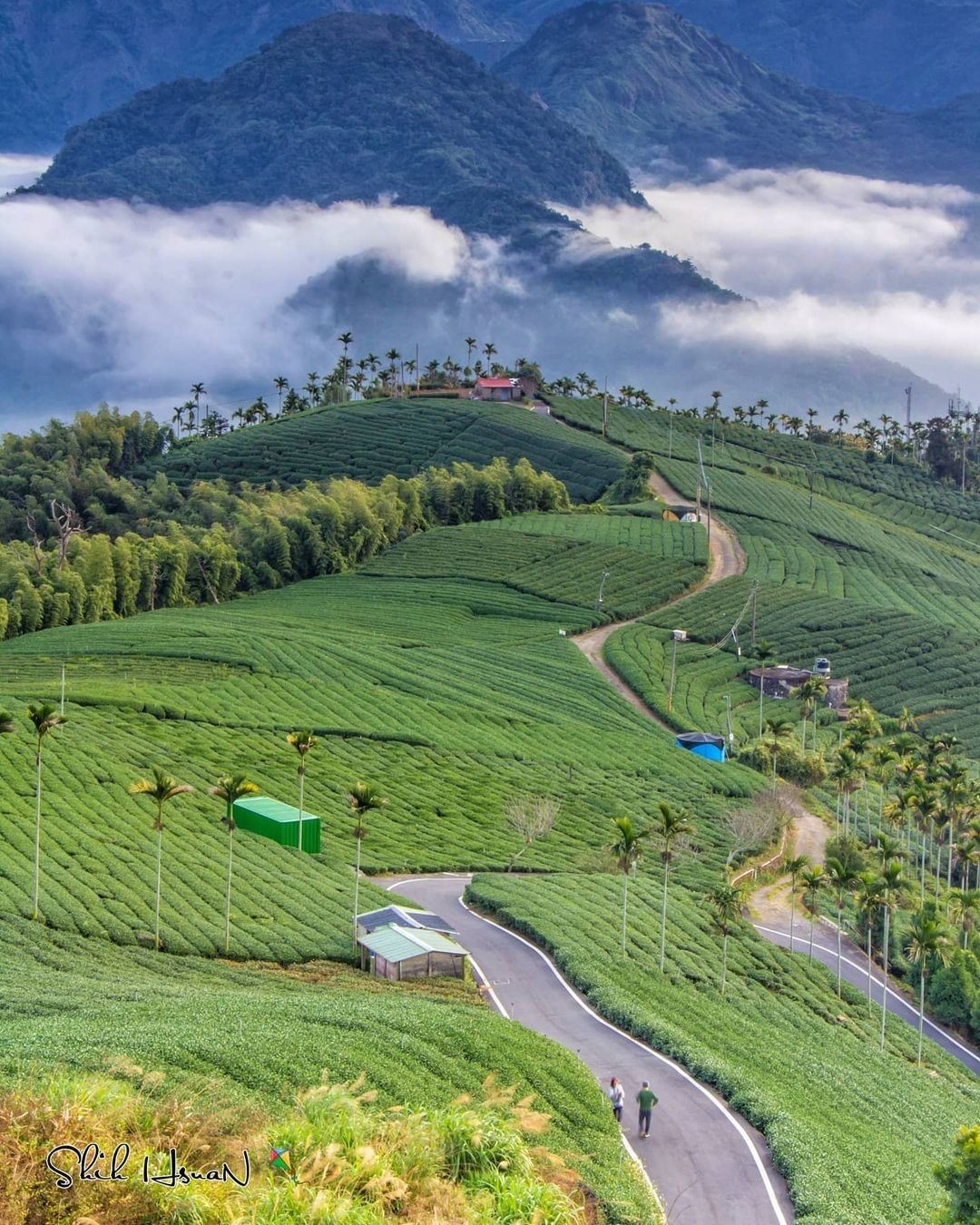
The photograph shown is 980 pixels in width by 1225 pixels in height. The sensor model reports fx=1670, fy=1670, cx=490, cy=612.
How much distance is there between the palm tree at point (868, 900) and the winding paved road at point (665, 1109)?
1839 centimetres

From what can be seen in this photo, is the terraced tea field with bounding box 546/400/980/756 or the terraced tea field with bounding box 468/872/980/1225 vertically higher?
the terraced tea field with bounding box 546/400/980/756

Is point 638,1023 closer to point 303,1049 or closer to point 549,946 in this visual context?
point 549,946

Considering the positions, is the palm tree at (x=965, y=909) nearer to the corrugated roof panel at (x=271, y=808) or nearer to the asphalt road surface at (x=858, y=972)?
the asphalt road surface at (x=858, y=972)

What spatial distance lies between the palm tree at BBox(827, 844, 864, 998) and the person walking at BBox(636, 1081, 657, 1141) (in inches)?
1205

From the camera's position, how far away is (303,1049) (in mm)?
38219

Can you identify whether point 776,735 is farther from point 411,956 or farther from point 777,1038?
point 411,956

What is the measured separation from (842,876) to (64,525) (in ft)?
434

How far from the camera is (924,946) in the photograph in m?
70.8

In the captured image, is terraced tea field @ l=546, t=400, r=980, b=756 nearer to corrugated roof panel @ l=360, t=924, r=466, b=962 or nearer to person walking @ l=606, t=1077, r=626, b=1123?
corrugated roof panel @ l=360, t=924, r=466, b=962

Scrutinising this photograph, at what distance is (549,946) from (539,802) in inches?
1085

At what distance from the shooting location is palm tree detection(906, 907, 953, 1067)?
7036cm

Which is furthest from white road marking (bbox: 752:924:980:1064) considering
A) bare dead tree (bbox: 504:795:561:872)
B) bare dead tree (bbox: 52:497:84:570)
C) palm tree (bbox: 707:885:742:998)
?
bare dead tree (bbox: 52:497:84:570)

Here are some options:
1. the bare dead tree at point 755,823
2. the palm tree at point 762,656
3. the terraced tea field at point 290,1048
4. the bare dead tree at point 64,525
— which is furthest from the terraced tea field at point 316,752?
the bare dead tree at point 64,525

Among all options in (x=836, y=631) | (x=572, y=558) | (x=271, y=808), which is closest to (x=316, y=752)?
(x=271, y=808)
